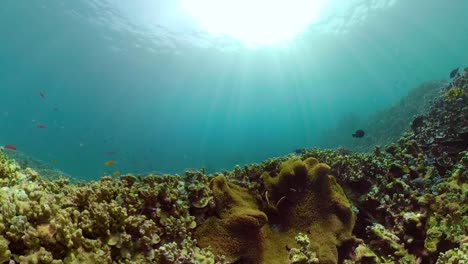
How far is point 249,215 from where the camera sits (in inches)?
159

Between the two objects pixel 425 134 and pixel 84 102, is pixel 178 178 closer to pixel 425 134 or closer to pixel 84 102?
pixel 425 134

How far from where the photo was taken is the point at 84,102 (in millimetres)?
98688

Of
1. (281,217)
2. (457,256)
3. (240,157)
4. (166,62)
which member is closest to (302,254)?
(281,217)

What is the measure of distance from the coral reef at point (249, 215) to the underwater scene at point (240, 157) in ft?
0.07

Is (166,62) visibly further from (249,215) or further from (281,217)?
(249,215)

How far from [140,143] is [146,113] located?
97.4ft

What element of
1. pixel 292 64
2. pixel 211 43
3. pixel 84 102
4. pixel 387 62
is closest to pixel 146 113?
pixel 84 102

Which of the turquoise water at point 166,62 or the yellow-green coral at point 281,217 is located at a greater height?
the turquoise water at point 166,62

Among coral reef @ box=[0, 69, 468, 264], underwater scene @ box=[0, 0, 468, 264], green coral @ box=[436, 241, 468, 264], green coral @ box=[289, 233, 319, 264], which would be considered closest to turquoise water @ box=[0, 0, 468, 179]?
underwater scene @ box=[0, 0, 468, 264]

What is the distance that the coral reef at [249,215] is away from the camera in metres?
2.72

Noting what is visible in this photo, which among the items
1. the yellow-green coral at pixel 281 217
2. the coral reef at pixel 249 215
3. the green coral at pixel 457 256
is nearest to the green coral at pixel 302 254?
the coral reef at pixel 249 215

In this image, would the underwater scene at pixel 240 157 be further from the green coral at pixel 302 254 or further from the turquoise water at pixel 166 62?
the turquoise water at pixel 166 62

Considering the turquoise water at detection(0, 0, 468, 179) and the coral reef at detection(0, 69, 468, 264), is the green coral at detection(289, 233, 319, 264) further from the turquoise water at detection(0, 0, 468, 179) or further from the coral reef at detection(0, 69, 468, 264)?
the turquoise water at detection(0, 0, 468, 179)

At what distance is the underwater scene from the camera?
3332 millimetres
